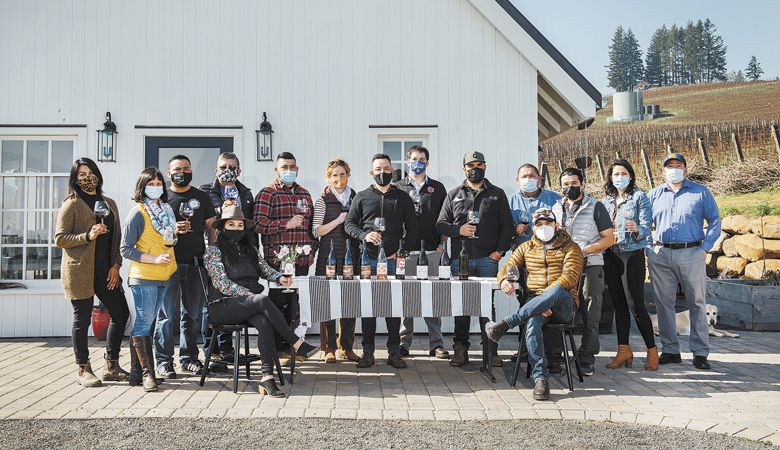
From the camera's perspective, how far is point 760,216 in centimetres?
1084

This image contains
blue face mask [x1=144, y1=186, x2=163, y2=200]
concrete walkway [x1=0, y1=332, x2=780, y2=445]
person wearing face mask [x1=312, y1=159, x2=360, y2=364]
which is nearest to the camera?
concrete walkway [x1=0, y1=332, x2=780, y2=445]

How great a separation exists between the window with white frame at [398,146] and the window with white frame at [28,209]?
12.0ft

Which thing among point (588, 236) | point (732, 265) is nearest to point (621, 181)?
point (588, 236)

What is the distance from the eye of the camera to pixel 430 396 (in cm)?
480

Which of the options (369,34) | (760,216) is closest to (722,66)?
(760,216)

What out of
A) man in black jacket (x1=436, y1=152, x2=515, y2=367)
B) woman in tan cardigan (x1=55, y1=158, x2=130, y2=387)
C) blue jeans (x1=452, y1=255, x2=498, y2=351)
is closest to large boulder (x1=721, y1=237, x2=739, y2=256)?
man in black jacket (x1=436, y1=152, x2=515, y2=367)

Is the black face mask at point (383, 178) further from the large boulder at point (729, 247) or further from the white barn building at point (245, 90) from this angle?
the large boulder at point (729, 247)

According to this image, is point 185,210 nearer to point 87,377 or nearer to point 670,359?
point 87,377

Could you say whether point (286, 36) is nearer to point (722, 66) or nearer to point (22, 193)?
point (22, 193)

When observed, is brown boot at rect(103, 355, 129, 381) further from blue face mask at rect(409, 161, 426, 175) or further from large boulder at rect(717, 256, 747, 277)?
large boulder at rect(717, 256, 747, 277)

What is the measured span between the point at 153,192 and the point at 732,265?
938 cm

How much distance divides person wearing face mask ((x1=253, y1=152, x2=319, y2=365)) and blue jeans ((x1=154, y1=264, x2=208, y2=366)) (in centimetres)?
65

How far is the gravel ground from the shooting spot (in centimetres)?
370

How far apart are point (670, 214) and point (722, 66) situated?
82.8 metres
